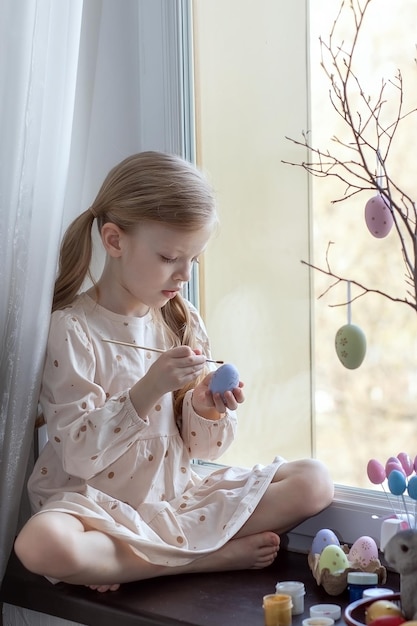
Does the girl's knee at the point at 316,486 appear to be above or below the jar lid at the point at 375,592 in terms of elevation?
above

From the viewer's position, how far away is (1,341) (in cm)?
Result: 150

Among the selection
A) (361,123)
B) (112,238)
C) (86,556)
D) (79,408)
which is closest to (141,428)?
(79,408)

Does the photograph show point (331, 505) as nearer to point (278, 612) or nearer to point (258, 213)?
point (278, 612)

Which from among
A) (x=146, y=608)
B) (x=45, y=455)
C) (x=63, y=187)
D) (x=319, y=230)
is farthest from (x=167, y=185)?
(x=146, y=608)

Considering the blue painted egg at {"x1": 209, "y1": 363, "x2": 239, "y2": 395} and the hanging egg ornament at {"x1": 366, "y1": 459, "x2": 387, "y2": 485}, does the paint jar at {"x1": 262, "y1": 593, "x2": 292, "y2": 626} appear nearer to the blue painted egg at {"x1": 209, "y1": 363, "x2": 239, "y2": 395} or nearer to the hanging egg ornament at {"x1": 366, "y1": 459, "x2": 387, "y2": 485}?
the hanging egg ornament at {"x1": 366, "y1": 459, "x2": 387, "y2": 485}

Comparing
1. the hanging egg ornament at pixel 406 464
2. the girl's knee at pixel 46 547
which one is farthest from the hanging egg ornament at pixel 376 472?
the girl's knee at pixel 46 547

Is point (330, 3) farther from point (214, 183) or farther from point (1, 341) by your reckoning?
point (1, 341)

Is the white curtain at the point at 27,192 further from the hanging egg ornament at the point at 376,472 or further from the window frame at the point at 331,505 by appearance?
the hanging egg ornament at the point at 376,472

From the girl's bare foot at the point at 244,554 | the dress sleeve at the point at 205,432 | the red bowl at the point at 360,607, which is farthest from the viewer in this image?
the dress sleeve at the point at 205,432

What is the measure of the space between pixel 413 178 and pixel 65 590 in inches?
33.2

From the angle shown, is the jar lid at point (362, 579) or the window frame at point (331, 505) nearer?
the jar lid at point (362, 579)

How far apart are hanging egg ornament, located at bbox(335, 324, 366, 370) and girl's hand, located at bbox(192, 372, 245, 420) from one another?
0.20m

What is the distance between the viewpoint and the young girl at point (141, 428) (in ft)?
4.67

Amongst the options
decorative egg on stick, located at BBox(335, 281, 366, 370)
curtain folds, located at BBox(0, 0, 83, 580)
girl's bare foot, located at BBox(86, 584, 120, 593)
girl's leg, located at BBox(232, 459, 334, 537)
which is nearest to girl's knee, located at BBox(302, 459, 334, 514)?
girl's leg, located at BBox(232, 459, 334, 537)
